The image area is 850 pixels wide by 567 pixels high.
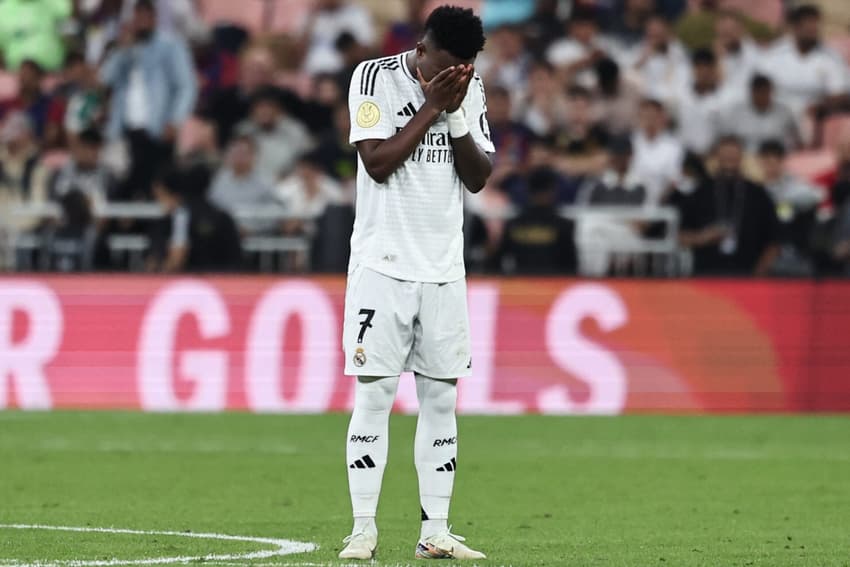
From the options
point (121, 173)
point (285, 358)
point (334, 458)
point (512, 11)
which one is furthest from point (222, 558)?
point (512, 11)

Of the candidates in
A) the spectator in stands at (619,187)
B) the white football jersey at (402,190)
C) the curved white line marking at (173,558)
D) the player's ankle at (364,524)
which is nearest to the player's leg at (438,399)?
the white football jersey at (402,190)

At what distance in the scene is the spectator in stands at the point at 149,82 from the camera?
66.3 feet

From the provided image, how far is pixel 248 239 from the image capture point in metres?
17.7

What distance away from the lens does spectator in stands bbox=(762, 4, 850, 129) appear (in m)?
19.4

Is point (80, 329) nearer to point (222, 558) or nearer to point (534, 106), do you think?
point (534, 106)

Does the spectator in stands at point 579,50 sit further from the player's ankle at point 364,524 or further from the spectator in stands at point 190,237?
the player's ankle at point 364,524

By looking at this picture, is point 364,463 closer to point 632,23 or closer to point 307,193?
point 307,193

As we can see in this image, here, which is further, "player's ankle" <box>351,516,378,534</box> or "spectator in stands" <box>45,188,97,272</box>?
"spectator in stands" <box>45,188,97,272</box>

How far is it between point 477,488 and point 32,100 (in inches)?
483

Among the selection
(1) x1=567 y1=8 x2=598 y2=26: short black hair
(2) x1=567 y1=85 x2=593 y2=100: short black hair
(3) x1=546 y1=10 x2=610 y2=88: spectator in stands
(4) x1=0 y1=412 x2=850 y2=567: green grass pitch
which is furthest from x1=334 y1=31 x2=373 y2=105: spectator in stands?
(4) x1=0 y1=412 x2=850 y2=567: green grass pitch

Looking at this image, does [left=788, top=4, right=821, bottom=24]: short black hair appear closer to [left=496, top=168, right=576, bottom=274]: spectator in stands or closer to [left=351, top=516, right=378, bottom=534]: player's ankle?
[left=496, top=168, right=576, bottom=274]: spectator in stands

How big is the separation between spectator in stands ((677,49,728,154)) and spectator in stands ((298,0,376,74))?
12.9ft

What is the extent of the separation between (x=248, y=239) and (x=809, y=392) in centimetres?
556

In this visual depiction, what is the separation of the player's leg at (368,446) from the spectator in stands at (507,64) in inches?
515
